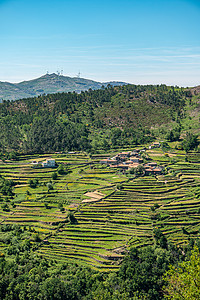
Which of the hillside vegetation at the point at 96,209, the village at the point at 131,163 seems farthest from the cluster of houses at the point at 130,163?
the hillside vegetation at the point at 96,209

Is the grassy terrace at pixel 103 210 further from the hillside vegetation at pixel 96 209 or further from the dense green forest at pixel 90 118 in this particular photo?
the dense green forest at pixel 90 118

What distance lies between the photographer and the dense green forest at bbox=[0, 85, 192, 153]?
112562 millimetres

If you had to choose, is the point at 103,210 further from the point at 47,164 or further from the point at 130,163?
the point at 47,164

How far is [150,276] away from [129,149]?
68.3m

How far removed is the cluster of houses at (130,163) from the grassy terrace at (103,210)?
4.00 meters

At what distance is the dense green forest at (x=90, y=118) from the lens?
11256 cm

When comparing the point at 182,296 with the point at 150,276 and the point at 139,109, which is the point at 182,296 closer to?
the point at 150,276

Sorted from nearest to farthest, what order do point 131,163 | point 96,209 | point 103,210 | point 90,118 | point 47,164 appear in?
point 103,210, point 96,209, point 131,163, point 47,164, point 90,118

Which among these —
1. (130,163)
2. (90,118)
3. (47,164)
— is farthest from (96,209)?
(90,118)

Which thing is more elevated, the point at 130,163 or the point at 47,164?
the point at 130,163

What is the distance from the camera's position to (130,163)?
3499 inches

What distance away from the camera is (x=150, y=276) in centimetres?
4369

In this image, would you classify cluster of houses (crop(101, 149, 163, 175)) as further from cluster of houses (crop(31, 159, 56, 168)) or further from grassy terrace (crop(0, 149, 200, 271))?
cluster of houses (crop(31, 159, 56, 168))

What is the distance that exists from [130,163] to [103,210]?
95.5 ft
